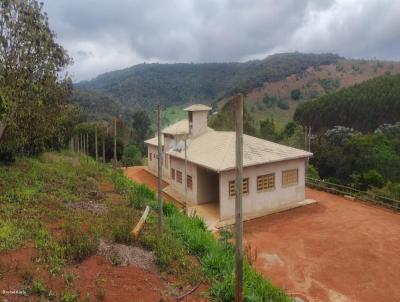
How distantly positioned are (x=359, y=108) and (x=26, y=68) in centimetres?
4660

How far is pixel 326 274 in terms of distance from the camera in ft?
38.6

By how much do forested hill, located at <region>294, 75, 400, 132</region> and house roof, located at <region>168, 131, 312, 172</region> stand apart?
3283cm

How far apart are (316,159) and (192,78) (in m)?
108

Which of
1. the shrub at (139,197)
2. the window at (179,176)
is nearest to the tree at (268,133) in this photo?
the window at (179,176)

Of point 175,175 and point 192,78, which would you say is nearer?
point 175,175

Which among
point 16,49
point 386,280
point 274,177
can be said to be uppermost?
point 16,49

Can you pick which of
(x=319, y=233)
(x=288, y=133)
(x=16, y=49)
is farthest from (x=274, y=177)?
(x=288, y=133)

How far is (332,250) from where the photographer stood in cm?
1378

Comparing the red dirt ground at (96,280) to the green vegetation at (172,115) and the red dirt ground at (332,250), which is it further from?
the green vegetation at (172,115)

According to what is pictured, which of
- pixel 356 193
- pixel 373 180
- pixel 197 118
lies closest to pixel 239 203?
pixel 356 193

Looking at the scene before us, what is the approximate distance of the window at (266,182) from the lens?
18.4 m

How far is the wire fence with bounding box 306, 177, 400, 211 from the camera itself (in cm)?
1929

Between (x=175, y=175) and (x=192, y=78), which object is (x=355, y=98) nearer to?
(x=175, y=175)

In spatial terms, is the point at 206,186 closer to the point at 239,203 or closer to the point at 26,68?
the point at 26,68
